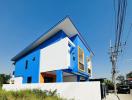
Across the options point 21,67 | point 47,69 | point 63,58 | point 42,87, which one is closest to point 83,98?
point 42,87

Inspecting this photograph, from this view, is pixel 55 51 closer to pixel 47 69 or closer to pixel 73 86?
pixel 47 69

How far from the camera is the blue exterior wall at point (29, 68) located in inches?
753

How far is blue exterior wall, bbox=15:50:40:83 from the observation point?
1912 cm

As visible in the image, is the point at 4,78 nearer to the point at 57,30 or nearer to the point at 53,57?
the point at 53,57

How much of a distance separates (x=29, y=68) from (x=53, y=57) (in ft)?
16.0

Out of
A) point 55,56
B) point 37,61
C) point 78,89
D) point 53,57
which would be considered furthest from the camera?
point 37,61

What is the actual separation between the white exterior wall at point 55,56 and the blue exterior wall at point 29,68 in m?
1.00

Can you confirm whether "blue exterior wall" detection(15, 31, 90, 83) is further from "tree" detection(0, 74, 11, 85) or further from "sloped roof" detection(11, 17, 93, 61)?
"tree" detection(0, 74, 11, 85)

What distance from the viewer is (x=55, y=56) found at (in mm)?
17406

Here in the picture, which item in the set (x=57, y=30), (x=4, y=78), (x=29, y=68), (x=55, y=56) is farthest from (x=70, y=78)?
(x=4, y=78)

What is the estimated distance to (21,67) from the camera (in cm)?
2238

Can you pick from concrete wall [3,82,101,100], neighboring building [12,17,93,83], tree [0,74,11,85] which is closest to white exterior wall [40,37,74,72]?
neighboring building [12,17,93,83]

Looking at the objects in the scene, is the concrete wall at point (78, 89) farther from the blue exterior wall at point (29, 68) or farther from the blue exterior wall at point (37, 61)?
the blue exterior wall at point (29, 68)

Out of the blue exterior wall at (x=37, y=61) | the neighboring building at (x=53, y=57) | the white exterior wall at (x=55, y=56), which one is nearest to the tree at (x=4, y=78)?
the blue exterior wall at (x=37, y=61)
